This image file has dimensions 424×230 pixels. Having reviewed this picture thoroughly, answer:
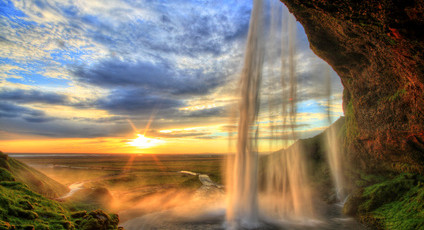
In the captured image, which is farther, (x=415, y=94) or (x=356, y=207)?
(x=356, y=207)

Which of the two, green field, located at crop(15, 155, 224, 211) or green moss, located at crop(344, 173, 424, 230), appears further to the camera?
green field, located at crop(15, 155, 224, 211)

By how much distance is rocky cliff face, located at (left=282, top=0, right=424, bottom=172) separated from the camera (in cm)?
1079

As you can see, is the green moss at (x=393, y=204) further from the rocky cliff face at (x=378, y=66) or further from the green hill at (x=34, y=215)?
the green hill at (x=34, y=215)

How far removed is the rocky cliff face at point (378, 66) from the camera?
10789mm

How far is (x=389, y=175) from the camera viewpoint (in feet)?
82.5

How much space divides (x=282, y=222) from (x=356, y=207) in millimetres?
9718

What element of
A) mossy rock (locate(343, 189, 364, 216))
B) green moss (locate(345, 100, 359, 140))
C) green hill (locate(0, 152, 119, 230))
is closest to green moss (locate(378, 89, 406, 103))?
green moss (locate(345, 100, 359, 140))

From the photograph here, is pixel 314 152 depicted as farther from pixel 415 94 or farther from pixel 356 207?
pixel 415 94

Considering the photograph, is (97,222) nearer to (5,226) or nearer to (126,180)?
(5,226)

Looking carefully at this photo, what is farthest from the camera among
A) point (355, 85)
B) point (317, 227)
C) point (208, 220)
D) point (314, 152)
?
point (314, 152)

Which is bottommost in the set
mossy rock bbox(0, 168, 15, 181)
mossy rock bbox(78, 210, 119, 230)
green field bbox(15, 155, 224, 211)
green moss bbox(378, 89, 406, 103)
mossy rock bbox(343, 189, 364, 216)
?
green field bbox(15, 155, 224, 211)

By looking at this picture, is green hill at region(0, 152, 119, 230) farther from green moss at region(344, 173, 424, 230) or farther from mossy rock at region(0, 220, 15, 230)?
green moss at region(344, 173, 424, 230)

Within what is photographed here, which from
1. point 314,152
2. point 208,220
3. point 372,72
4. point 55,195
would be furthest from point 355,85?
point 55,195

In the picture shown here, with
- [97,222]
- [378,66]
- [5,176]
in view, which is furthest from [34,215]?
[378,66]
